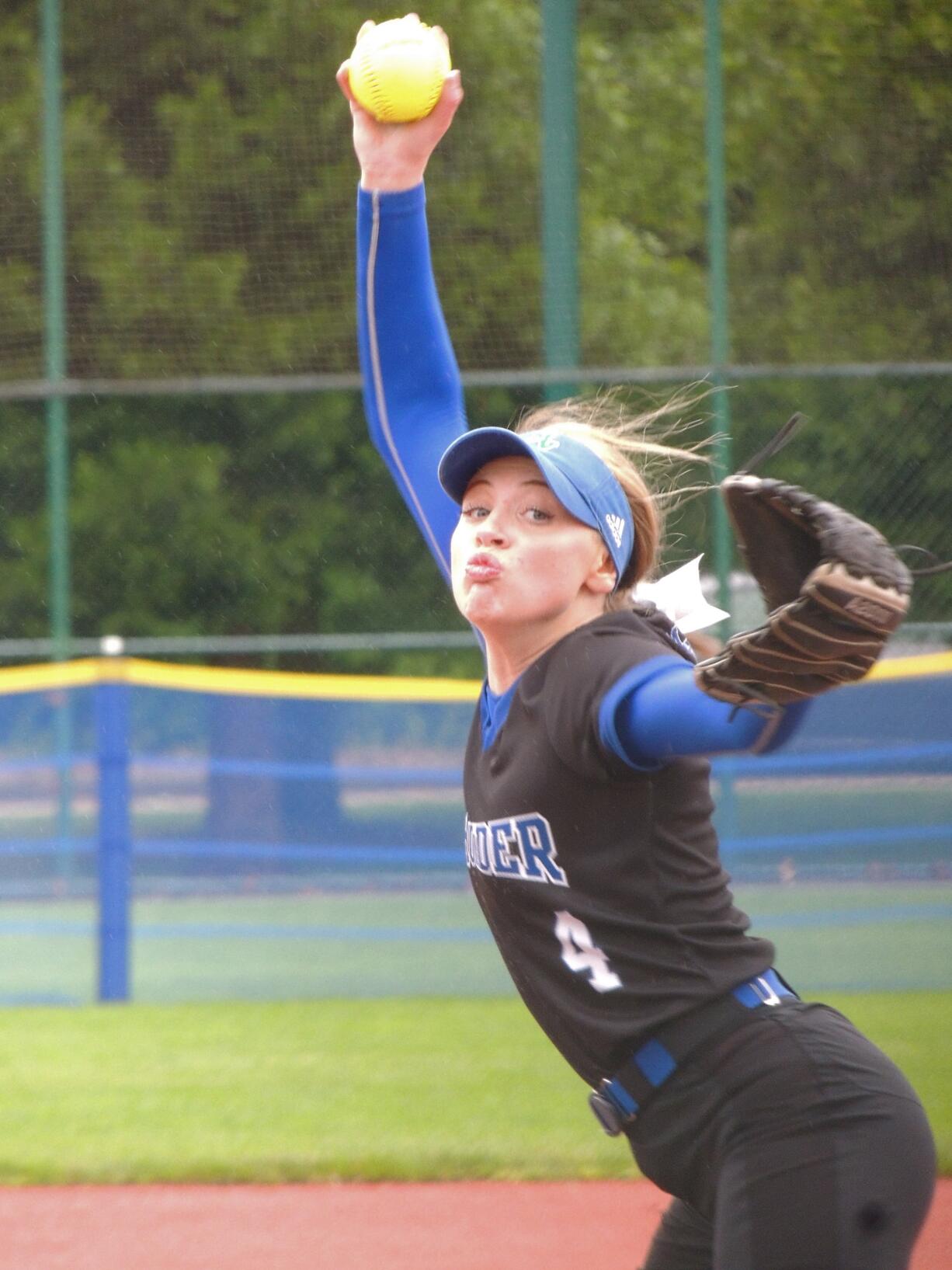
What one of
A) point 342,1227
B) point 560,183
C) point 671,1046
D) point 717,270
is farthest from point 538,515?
point 560,183

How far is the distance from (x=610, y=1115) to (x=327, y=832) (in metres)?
5.69

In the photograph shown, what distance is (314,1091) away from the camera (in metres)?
6.04

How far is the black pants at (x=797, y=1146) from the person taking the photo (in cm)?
194

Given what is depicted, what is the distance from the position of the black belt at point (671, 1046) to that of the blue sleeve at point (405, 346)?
851 mm

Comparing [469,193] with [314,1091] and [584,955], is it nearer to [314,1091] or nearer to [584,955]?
[314,1091]

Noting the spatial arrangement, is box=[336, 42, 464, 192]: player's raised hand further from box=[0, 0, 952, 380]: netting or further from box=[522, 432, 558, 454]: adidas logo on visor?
box=[0, 0, 952, 380]: netting

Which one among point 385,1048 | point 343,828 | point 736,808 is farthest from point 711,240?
point 385,1048

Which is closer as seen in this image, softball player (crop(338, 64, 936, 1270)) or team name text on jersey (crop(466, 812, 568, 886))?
softball player (crop(338, 64, 936, 1270))

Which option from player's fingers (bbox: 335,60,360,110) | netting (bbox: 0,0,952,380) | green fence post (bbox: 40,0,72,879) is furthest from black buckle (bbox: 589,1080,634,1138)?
netting (bbox: 0,0,952,380)

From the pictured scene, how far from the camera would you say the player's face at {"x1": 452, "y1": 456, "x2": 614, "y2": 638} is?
2111 millimetres

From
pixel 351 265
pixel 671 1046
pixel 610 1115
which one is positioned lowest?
pixel 610 1115

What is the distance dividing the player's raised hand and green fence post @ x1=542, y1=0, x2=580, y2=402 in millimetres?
7103

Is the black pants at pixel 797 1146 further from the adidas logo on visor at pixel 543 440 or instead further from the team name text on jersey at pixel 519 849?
the adidas logo on visor at pixel 543 440

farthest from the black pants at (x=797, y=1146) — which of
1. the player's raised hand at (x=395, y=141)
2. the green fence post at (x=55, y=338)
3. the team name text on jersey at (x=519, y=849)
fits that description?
the green fence post at (x=55, y=338)
